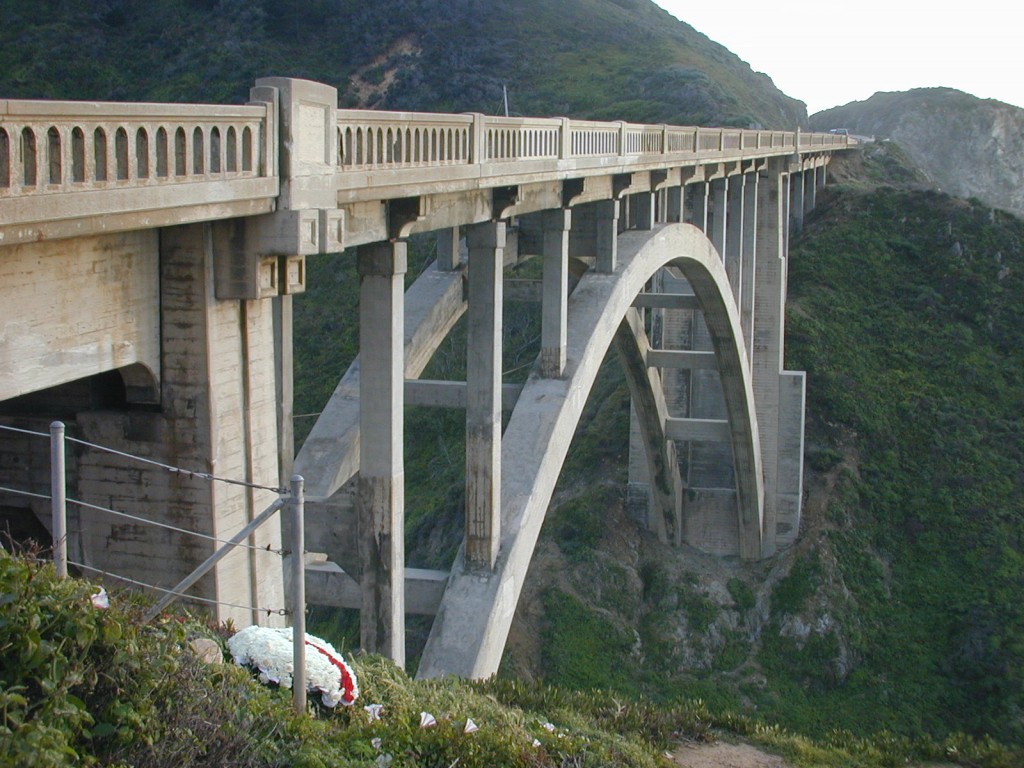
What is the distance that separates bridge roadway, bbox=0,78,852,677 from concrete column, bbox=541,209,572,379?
2 cm

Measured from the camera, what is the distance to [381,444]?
9.70m

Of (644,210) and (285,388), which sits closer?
(285,388)

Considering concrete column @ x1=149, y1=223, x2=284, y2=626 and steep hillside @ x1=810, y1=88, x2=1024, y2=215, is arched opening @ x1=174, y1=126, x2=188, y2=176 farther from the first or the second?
steep hillside @ x1=810, y1=88, x2=1024, y2=215

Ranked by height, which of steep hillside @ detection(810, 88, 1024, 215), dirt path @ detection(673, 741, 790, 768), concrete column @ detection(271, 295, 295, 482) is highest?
steep hillside @ detection(810, 88, 1024, 215)

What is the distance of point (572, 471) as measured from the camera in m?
33.2

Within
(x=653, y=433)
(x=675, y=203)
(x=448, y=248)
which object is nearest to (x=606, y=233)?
(x=448, y=248)

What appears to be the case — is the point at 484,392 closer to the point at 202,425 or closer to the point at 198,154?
the point at 202,425

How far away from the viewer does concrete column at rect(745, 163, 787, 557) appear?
1194 inches

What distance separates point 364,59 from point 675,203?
148 feet

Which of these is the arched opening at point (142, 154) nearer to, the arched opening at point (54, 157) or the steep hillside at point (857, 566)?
the arched opening at point (54, 157)

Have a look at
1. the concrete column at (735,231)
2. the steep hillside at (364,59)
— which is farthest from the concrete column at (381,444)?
the steep hillside at (364,59)

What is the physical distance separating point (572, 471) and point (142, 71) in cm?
3685

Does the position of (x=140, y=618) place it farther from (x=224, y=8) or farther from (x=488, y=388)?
(x=224, y=8)

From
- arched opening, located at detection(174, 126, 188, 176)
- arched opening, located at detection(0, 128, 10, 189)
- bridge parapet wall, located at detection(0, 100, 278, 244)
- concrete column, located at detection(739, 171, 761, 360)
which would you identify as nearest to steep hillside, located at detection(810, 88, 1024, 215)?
concrete column, located at detection(739, 171, 761, 360)
